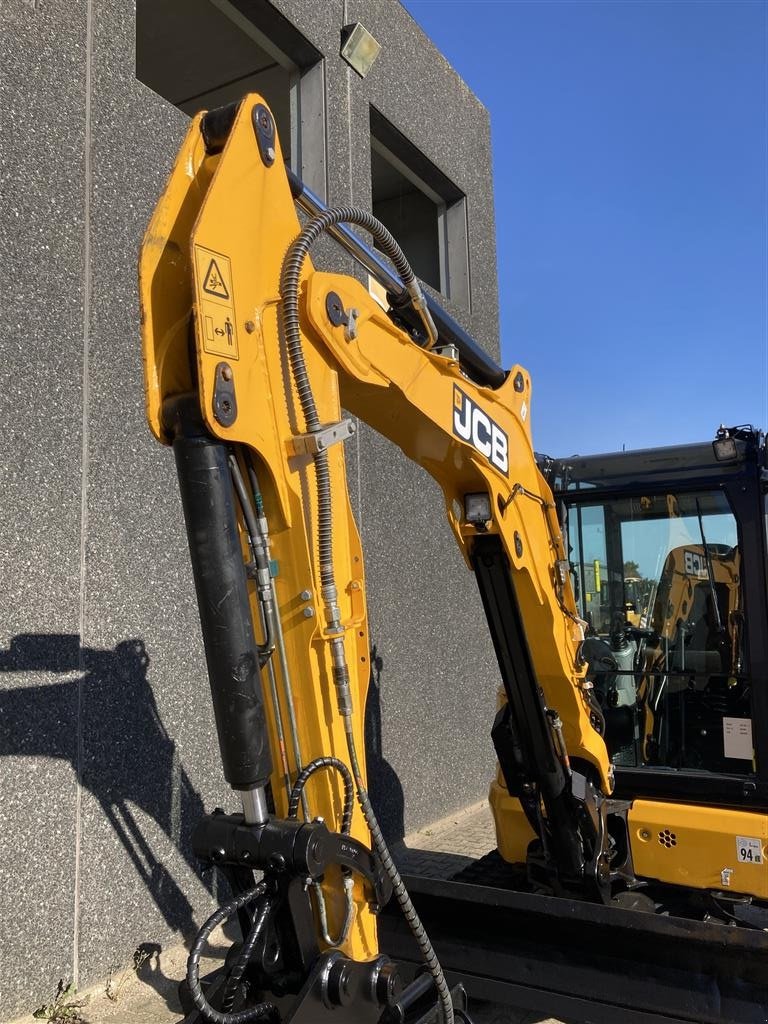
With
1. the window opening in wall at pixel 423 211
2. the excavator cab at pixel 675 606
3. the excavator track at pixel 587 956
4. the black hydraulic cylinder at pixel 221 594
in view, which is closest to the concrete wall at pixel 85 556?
the excavator track at pixel 587 956

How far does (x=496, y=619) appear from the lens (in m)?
3.46

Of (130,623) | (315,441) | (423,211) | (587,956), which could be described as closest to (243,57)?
(423,211)

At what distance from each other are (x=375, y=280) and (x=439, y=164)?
534 centimetres

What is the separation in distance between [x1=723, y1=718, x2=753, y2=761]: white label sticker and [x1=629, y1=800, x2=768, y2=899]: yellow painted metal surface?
0.25m

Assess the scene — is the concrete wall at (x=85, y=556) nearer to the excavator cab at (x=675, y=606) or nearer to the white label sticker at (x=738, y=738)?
the excavator cab at (x=675, y=606)

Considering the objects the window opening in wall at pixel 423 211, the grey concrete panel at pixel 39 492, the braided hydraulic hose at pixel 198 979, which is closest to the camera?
the braided hydraulic hose at pixel 198 979

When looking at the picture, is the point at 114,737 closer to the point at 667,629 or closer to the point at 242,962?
the point at 242,962

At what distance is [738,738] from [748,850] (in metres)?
0.48

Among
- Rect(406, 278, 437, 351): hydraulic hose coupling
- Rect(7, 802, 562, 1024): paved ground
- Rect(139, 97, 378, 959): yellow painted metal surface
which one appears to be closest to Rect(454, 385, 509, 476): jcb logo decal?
Rect(406, 278, 437, 351): hydraulic hose coupling

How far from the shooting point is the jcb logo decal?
2893mm

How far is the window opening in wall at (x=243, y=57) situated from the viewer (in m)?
A: 5.73

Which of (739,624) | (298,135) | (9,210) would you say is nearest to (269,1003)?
(739,624)

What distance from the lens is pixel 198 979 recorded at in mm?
1933

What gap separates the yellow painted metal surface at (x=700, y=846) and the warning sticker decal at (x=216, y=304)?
9.47ft
